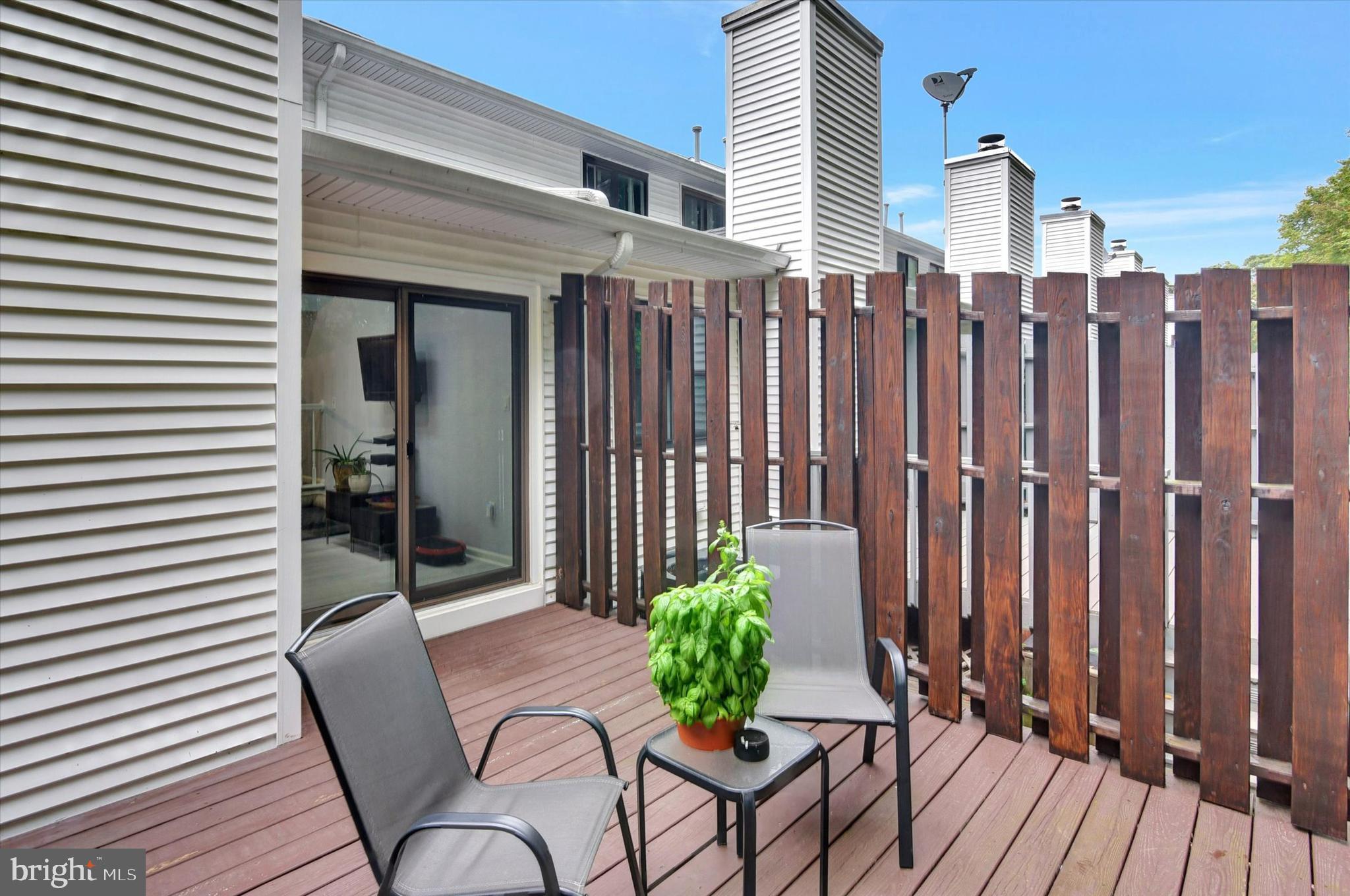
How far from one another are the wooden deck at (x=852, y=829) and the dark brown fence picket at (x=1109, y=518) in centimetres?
26

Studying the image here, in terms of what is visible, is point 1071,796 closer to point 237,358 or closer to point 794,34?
point 237,358

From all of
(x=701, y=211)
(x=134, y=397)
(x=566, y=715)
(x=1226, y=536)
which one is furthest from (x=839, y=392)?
(x=701, y=211)

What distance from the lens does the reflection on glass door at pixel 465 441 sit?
4320mm

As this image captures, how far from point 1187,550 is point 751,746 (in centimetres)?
186

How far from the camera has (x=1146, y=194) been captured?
44.2 meters

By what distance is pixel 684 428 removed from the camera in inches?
163

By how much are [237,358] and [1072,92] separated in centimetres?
4718

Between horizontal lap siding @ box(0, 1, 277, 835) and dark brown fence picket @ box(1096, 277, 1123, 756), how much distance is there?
337 cm

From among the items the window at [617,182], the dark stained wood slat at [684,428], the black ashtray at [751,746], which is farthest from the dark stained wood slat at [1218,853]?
the window at [617,182]

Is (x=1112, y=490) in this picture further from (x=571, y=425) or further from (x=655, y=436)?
(x=571, y=425)

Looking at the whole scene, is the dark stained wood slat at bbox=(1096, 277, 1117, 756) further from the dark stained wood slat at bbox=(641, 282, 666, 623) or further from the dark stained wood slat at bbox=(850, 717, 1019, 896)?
the dark stained wood slat at bbox=(641, 282, 666, 623)

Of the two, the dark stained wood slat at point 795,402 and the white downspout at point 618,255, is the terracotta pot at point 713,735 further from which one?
the white downspout at point 618,255

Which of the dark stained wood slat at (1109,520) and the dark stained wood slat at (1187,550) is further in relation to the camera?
the dark stained wood slat at (1109,520)

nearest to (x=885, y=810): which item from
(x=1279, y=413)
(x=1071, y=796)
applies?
(x=1071, y=796)
